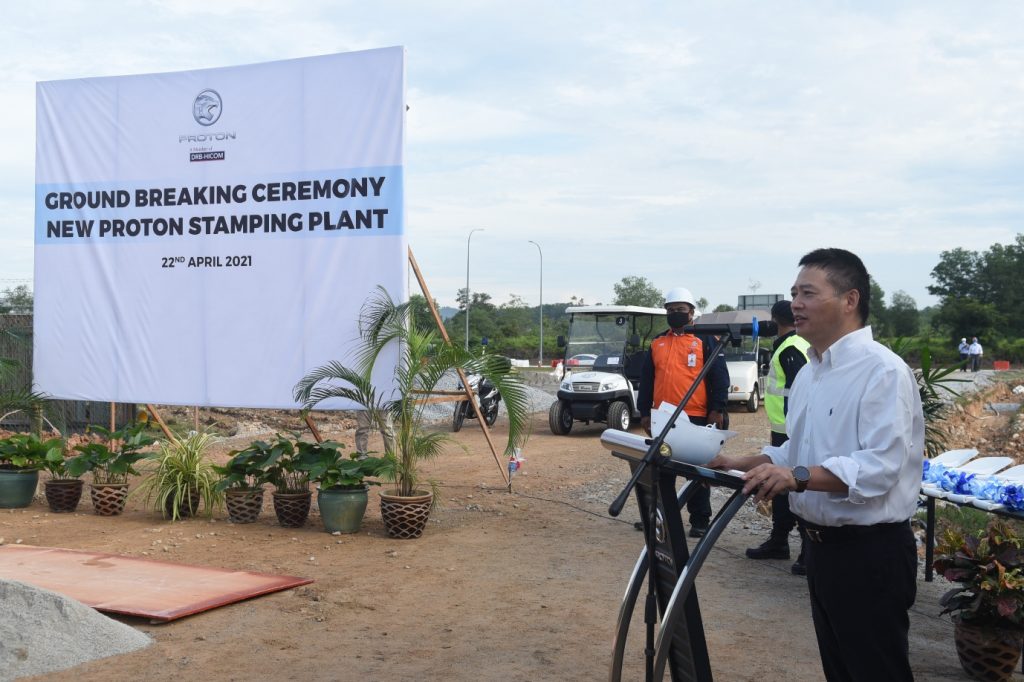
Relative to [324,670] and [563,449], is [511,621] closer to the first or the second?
[324,670]

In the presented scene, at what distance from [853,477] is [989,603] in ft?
8.37

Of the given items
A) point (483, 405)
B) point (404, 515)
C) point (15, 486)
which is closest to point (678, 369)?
point (404, 515)

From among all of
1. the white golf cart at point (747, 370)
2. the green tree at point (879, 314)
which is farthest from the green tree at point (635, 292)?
the white golf cart at point (747, 370)

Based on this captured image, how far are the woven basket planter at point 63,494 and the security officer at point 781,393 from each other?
618 centimetres

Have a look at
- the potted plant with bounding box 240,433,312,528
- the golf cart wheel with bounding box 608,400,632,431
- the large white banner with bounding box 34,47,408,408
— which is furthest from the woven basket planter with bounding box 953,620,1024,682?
the golf cart wheel with bounding box 608,400,632,431

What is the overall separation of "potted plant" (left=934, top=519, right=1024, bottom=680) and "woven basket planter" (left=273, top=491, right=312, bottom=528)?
524 centimetres

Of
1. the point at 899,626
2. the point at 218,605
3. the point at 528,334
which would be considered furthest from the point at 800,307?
the point at 528,334

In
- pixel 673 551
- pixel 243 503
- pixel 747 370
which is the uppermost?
pixel 673 551

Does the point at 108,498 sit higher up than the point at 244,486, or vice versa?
the point at 244,486

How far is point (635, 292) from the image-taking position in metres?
78.4

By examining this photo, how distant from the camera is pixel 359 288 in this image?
897 centimetres

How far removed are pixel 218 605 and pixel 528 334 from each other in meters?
52.5

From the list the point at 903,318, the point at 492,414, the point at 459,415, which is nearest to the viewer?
the point at 459,415

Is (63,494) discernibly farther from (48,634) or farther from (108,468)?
(48,634)
